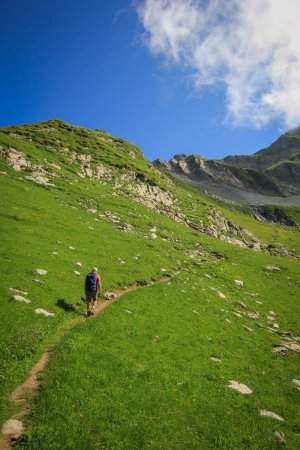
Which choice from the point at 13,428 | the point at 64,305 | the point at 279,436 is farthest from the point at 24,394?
the point at 279,436

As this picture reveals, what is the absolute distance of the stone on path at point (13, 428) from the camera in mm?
11742

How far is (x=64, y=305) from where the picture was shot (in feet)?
77.3

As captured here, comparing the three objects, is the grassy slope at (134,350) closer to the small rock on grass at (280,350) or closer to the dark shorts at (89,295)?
the small rock on grass at (280,350)

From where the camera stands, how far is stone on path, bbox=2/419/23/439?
11742mm

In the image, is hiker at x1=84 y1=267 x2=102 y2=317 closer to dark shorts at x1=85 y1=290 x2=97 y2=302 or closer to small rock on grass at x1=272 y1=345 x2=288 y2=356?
dark shorts at x1=85 y1=290 x2=97 y2=302

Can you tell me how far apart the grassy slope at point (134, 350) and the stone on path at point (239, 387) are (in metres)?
0.63

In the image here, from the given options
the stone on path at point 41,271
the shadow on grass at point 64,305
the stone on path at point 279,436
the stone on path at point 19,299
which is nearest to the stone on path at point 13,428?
the stone on path at point 19,299

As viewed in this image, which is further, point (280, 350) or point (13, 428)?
point (280, 350)

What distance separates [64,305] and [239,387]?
Answer: 13.1 metres

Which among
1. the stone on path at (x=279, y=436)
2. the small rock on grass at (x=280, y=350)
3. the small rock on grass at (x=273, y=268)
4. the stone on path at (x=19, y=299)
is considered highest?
the small rock on grass at (x=273, y=268)

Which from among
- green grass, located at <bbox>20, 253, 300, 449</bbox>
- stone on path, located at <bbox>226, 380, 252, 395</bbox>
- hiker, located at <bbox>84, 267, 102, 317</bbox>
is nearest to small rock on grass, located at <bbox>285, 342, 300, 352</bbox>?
green grass, located at <bbox>20, 253, 300, 449</bbox>

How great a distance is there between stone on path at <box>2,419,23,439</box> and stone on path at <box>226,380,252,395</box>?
1206 centimetres

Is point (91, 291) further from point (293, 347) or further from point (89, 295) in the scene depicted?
point (293, 347)

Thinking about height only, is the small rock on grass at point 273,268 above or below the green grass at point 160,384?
above
